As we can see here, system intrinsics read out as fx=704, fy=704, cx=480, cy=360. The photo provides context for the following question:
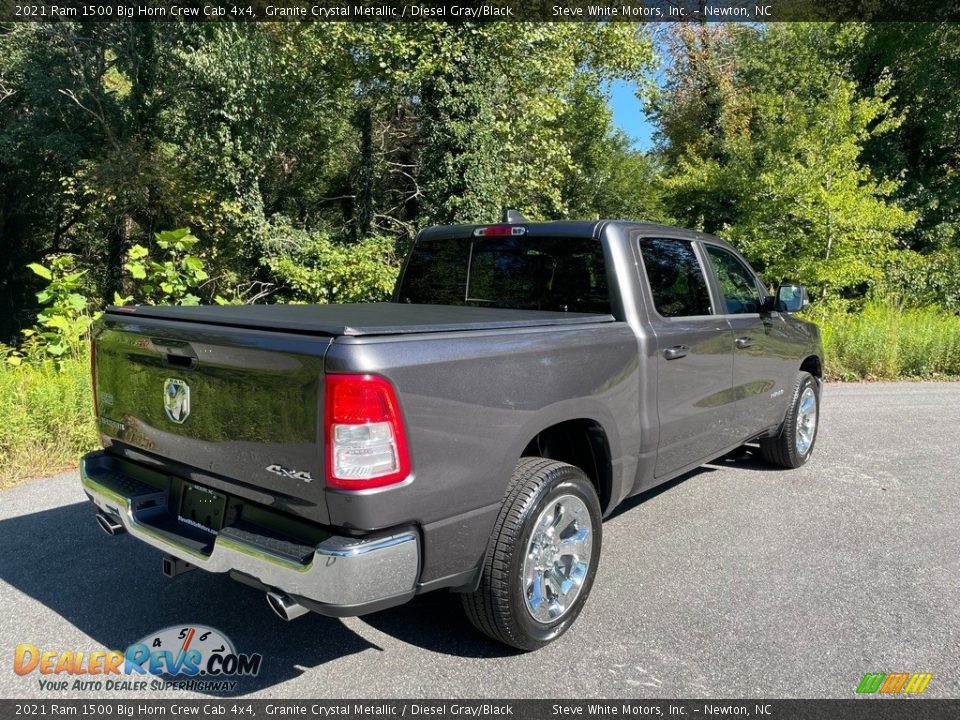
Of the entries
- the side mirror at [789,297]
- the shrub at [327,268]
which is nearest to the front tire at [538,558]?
the side mirror at [789,297]

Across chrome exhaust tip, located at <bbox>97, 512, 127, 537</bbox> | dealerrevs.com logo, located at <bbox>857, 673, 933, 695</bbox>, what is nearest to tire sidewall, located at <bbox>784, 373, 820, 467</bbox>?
dealerrevs.com logo, located at <bbox>857, 673, 933, 695</bbox>

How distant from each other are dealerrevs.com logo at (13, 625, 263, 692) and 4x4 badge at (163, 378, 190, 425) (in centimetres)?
104

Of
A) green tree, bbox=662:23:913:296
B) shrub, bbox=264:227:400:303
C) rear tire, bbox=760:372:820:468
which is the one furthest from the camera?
shrub, bbox=264:227:400:303

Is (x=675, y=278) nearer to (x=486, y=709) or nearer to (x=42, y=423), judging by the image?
(x=486, y=709)

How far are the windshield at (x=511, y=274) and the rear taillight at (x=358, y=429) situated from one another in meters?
1.82

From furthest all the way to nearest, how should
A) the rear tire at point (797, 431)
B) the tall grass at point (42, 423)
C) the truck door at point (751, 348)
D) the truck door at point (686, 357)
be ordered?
the rear tire at point (797, 431) → the tall grass at point (42, 423) → the truck door at point (751, 348) → the truck door at point (686, 357)

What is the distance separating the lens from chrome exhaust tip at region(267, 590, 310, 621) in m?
2.52

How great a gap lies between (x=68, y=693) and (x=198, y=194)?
14.6 meters

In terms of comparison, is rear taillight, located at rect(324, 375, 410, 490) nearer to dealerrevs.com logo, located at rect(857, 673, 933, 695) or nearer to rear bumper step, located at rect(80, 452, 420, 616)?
rear bumper step, located at rect(80, 452, 420, 616)

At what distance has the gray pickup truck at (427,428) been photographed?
2.46 metres

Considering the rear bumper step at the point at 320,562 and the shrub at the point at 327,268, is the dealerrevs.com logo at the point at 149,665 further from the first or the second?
the shrub at the point at 327,268

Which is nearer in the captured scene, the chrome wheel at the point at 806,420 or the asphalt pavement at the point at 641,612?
the asphalt pavement at the point at 641,612

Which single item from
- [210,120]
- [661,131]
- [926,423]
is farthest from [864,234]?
[661,131]

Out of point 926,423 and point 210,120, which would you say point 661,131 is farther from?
point 926,423
